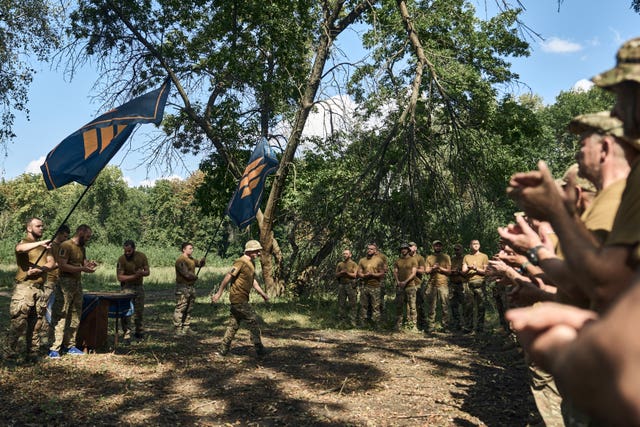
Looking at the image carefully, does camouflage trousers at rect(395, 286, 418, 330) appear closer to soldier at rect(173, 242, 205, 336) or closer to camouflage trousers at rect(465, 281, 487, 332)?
camouflage trousers at rect(465, 281, 487, 332)

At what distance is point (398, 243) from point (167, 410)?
8.58 m

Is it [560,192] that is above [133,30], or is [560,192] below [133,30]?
below

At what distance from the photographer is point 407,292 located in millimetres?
12719

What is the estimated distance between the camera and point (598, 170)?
213 cm

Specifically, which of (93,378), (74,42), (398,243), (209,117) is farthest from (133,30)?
(93,378)

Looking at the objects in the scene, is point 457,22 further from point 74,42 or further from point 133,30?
point 74,42

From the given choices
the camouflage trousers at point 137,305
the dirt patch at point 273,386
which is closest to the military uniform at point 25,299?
the dirt patch at point 273,386

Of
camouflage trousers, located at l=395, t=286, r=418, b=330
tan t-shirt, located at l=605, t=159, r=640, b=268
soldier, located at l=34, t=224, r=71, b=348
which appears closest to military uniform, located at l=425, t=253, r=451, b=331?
camouflage trousers, located at l=395, t=286, r=418, b=330

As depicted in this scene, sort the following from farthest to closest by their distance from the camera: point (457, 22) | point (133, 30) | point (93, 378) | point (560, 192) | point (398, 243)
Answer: point (457, 22), point (133, 30), point (398, 243), point (93, 378), point (560, 192)

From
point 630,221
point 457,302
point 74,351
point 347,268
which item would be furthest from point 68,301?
point 457,302

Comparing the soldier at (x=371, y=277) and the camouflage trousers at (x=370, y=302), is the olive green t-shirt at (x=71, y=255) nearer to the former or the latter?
the soldier at (x=371, y=277)

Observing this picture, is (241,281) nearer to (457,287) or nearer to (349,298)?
→ (349,298)

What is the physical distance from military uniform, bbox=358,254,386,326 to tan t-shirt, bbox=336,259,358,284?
1.14 feet

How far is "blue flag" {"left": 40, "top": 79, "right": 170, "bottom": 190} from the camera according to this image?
24.9 ft
